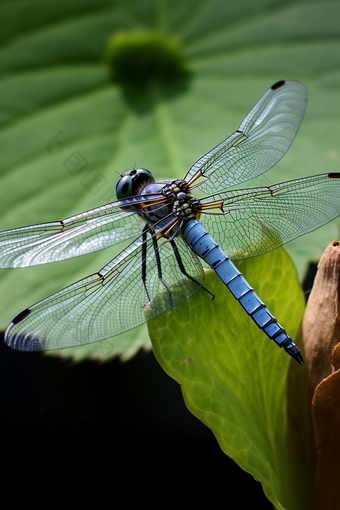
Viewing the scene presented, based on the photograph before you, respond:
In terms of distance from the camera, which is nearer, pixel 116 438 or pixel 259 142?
pixel 116 438

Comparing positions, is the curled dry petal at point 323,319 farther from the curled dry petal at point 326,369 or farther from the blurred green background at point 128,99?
the blurred green background at point 128,99

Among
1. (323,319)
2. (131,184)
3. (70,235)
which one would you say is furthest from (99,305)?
(323,319)

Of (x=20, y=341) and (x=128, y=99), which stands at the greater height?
(x=128, y=99)

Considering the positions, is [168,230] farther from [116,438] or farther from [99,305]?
[116,438]

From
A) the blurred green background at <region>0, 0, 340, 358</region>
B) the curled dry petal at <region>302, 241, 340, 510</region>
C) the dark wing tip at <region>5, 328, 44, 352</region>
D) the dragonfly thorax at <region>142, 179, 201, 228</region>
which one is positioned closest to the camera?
the curled dry petal at <region>302, 241, 340, 510</region>

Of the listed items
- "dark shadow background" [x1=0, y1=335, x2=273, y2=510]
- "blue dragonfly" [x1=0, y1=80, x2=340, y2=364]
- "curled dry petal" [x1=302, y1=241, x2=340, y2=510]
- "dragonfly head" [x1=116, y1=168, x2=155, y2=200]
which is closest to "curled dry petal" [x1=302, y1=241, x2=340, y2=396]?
"curled dry petal" [x1=302, y1=241, x2=340, y2=510]

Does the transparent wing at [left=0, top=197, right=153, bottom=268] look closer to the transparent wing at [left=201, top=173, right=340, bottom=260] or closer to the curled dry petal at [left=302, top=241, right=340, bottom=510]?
the transparent wing at [left=201, top=173, right=340, bottom=260]
